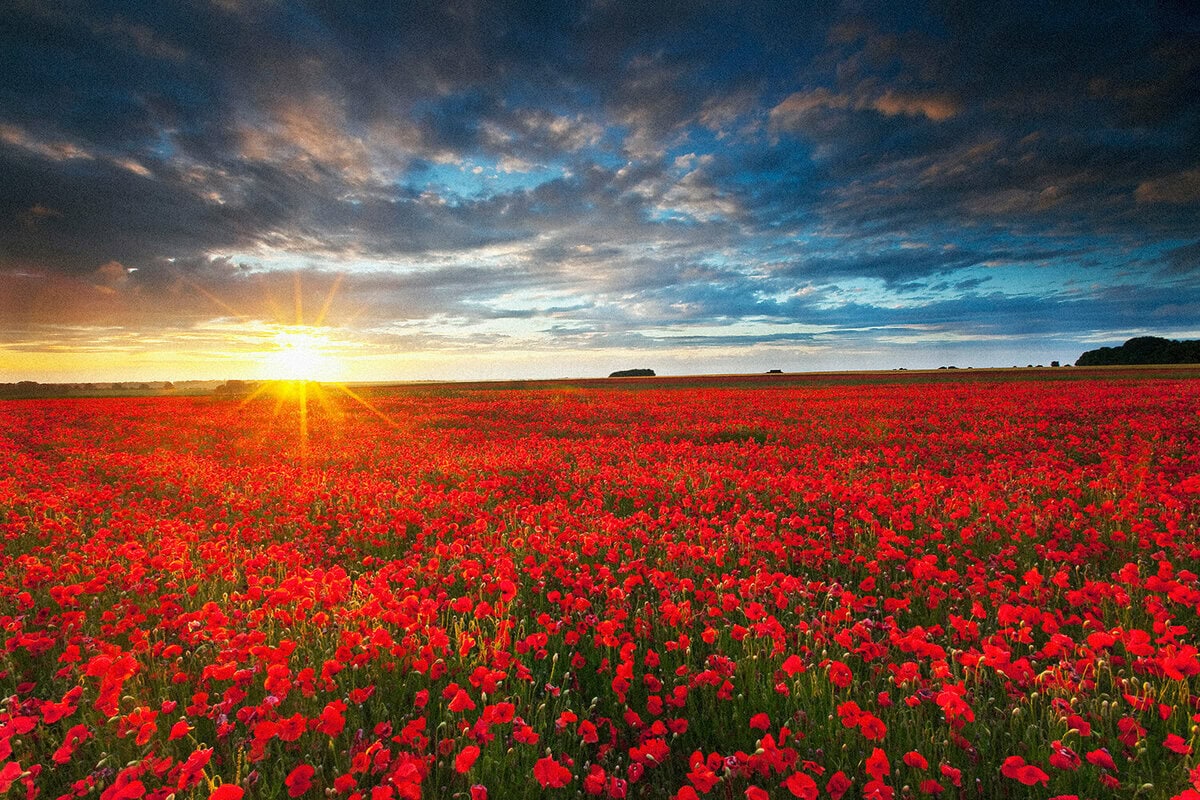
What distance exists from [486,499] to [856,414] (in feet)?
51.4

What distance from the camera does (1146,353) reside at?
100750 millimetres

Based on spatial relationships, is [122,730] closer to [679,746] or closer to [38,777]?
[38,777]

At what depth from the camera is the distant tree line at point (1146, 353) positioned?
9194 cm

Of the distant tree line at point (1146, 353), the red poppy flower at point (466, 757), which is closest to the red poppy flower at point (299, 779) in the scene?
the red poppy flower at point (466, 757)

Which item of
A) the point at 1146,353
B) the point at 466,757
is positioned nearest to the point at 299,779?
the point at 466,757

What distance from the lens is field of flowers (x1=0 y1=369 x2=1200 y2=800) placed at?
8.98 ft

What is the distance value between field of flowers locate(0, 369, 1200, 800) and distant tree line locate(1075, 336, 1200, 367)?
11068 cm

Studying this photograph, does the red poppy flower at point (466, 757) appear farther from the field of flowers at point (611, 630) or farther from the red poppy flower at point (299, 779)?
the red poppy flower at point (299, 779)

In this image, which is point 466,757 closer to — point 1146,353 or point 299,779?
point 299,779

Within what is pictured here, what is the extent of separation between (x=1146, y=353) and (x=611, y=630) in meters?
138

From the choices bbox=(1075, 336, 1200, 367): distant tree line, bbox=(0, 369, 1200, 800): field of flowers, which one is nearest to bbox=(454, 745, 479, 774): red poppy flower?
bbox=(0, 369, 1200, 800): field of flowers

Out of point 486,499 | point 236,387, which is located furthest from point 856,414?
point 236,387

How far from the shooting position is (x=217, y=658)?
3602 mm

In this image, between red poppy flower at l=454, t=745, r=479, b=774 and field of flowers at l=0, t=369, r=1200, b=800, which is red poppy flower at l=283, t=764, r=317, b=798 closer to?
field of flowers at l=0, t=369, r=1200, b=800
